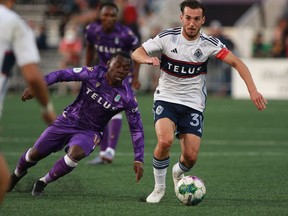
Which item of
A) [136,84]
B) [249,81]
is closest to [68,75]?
[249,81]

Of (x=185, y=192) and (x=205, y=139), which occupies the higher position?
(x=185, y=192)

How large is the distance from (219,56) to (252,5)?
27.0 metres

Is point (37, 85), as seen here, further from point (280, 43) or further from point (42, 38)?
point (42, 38)

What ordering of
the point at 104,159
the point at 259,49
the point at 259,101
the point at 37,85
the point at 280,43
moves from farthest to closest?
1. the point at 259,49
2. the point at 280,43
3. the point at 104,159
4. the point at 259,101
5. the point at 37,85

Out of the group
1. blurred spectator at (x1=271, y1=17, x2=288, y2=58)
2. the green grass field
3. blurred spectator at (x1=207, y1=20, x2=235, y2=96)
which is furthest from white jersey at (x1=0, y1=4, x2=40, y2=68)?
blurred spectator at (x1=271, y1=17, x2=288, y2=58)

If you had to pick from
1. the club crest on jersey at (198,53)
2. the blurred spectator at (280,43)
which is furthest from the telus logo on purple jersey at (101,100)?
the blurred spectator at (280,43)

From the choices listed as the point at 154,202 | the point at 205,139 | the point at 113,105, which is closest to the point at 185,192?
the point at 154,202

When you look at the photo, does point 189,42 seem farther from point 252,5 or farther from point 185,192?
point 252,5

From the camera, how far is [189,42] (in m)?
9.92

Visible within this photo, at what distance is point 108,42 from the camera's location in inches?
548

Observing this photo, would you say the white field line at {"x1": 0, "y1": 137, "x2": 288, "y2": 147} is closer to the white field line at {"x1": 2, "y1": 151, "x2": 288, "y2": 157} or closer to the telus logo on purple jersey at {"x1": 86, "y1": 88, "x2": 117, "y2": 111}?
the white field line at {"x1": 2, "y1": 151, "x2": 288, "y2": 157}

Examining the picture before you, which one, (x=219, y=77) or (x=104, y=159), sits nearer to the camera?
(x=104, y=159)

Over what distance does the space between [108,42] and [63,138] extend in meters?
4.03

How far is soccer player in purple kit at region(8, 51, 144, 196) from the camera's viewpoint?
9836 millimetres
